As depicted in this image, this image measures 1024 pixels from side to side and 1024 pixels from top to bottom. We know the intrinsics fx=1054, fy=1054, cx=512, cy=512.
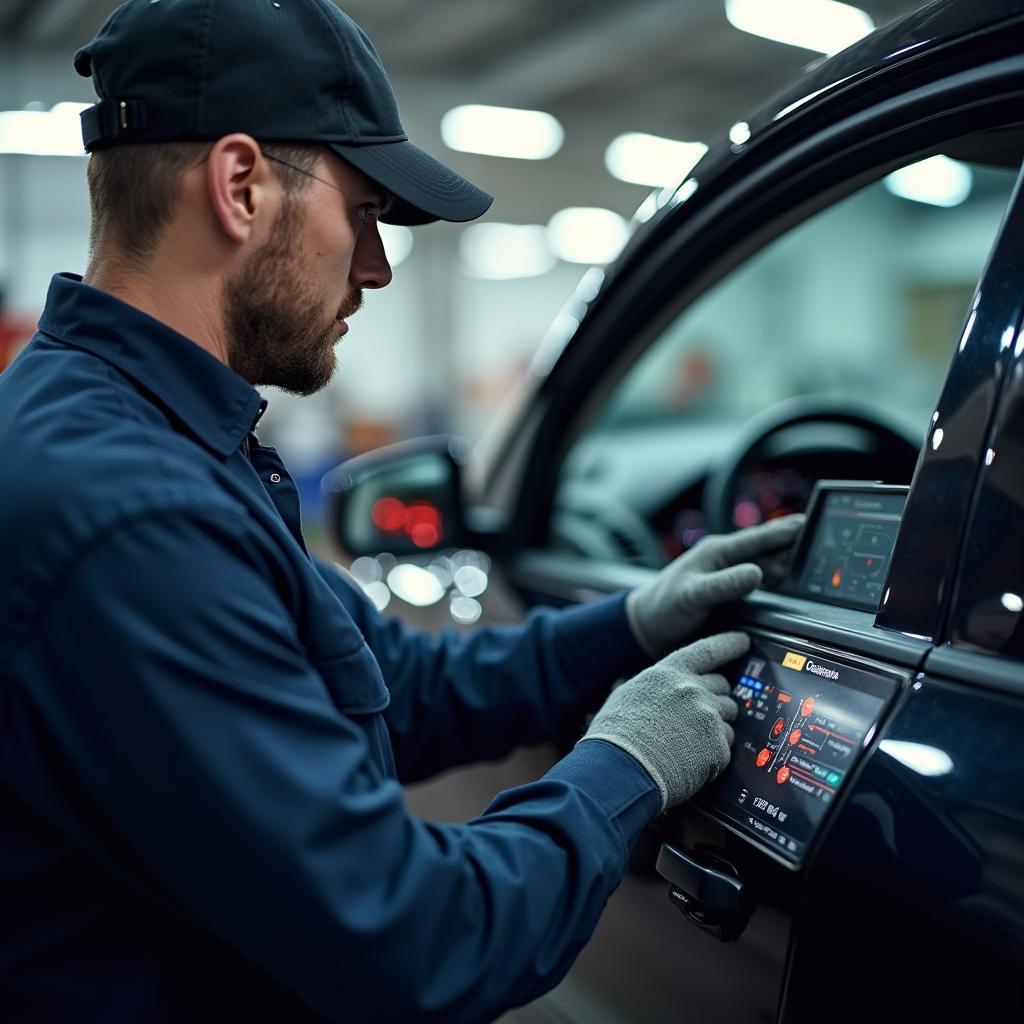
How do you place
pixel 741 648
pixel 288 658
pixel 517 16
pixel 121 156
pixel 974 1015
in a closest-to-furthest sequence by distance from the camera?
1. pixel 974 1015
2. pixel 288 658
3. pixel 121 156
4. pixel 741 648
5. pixel 517 16

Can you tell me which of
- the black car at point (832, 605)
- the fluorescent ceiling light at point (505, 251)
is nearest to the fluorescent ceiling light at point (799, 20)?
the fluorescent ceiling light at point (505, 251)

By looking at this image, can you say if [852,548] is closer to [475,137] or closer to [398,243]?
[475,137]

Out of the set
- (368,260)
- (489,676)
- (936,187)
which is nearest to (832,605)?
(489,676)

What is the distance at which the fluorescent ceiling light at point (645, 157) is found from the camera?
1183 cm

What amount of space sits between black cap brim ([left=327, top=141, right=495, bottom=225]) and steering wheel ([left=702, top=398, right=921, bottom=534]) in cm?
102

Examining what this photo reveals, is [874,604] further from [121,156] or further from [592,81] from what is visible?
[592,81]

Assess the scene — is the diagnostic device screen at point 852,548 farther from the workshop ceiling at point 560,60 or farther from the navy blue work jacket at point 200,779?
the workshop ceiling at point 560,60

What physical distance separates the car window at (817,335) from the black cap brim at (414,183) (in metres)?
1.76

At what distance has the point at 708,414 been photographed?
4461 mm

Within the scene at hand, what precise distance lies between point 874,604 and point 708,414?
130 inches

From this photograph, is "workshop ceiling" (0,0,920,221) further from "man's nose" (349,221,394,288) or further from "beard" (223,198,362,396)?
"beard" (223,198,362,396)

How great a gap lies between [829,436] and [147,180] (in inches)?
66.8

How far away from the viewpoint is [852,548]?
51.6 inches

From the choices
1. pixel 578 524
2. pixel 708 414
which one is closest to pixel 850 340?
pixel 708 414
